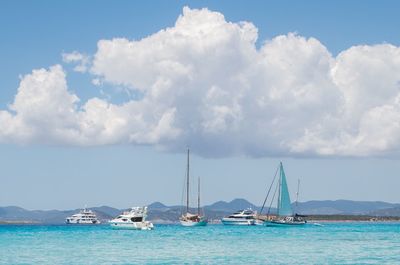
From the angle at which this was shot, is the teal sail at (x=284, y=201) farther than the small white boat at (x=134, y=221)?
Yes

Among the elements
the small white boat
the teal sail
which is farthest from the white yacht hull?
the teal sail

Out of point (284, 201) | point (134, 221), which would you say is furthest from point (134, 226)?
point (284, 201)

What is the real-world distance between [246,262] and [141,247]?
28.3 metres

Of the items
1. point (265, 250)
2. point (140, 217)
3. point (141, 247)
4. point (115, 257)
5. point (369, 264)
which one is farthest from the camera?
point (140, 217)

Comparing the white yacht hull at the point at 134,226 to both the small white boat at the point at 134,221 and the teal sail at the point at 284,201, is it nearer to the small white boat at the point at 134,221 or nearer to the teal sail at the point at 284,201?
the small white boat at the point at 134,221

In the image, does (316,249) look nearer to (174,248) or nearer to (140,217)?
(174,248)

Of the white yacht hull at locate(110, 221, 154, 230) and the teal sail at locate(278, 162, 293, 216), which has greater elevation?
the teal sail at locate(278, 162, 293, 216)

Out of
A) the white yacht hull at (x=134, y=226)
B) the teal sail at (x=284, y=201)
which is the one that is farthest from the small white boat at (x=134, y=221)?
the teal sail at (x=284, y=201)

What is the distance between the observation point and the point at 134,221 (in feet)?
604

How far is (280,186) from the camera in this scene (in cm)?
19662

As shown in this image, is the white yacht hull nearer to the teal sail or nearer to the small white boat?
the small white boat

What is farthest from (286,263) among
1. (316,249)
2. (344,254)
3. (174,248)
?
(174,248)

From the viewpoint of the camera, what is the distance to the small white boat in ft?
596

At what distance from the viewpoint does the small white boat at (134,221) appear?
181625mm
